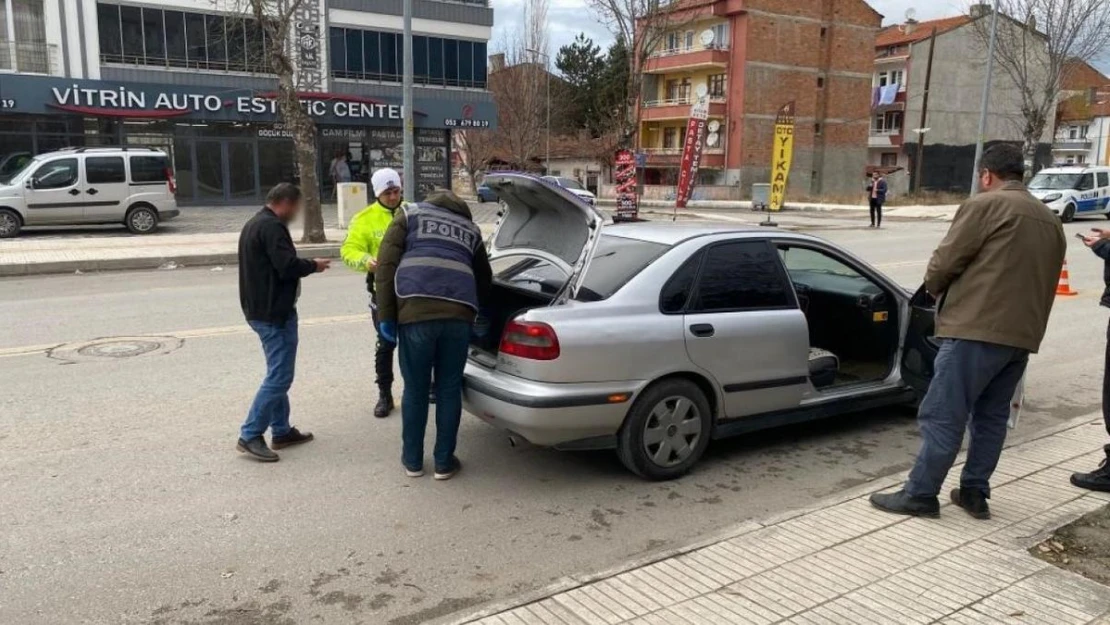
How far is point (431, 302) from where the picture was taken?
14.5 feet

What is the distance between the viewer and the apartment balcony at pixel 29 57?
86.8 ft

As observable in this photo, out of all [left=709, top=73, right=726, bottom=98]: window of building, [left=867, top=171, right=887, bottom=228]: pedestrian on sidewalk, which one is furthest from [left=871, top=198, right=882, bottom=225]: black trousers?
[left=709, top=73, right=726, bottom=98]: window of building

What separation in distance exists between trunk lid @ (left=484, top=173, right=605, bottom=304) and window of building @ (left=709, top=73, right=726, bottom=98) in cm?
4916

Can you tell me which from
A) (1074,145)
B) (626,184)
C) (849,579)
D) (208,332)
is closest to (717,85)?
(626,184)

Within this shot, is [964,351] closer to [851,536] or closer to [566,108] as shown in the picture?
[851,536]

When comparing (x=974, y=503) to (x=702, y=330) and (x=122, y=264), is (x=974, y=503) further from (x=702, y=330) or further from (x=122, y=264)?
(x=122, y=264)

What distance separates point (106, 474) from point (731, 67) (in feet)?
167

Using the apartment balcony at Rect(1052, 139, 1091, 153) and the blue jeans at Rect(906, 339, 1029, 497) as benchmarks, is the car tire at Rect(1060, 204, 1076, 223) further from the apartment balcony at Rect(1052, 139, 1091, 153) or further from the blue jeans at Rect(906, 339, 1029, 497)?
the apartment balcony at Rect(1052, 139, 1091, 153)

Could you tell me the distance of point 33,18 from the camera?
88.1 feet

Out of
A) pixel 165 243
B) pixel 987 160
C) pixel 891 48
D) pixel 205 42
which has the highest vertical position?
pixel 891 48

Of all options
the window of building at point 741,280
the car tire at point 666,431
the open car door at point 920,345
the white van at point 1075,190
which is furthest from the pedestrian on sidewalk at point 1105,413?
the white van at point 1075,190

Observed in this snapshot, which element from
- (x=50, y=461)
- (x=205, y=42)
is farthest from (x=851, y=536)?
(x=205, y=42)

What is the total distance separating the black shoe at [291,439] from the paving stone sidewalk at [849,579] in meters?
2.53

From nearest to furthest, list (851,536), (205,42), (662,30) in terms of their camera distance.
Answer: (851,536) → (205,42) → (662,30)
